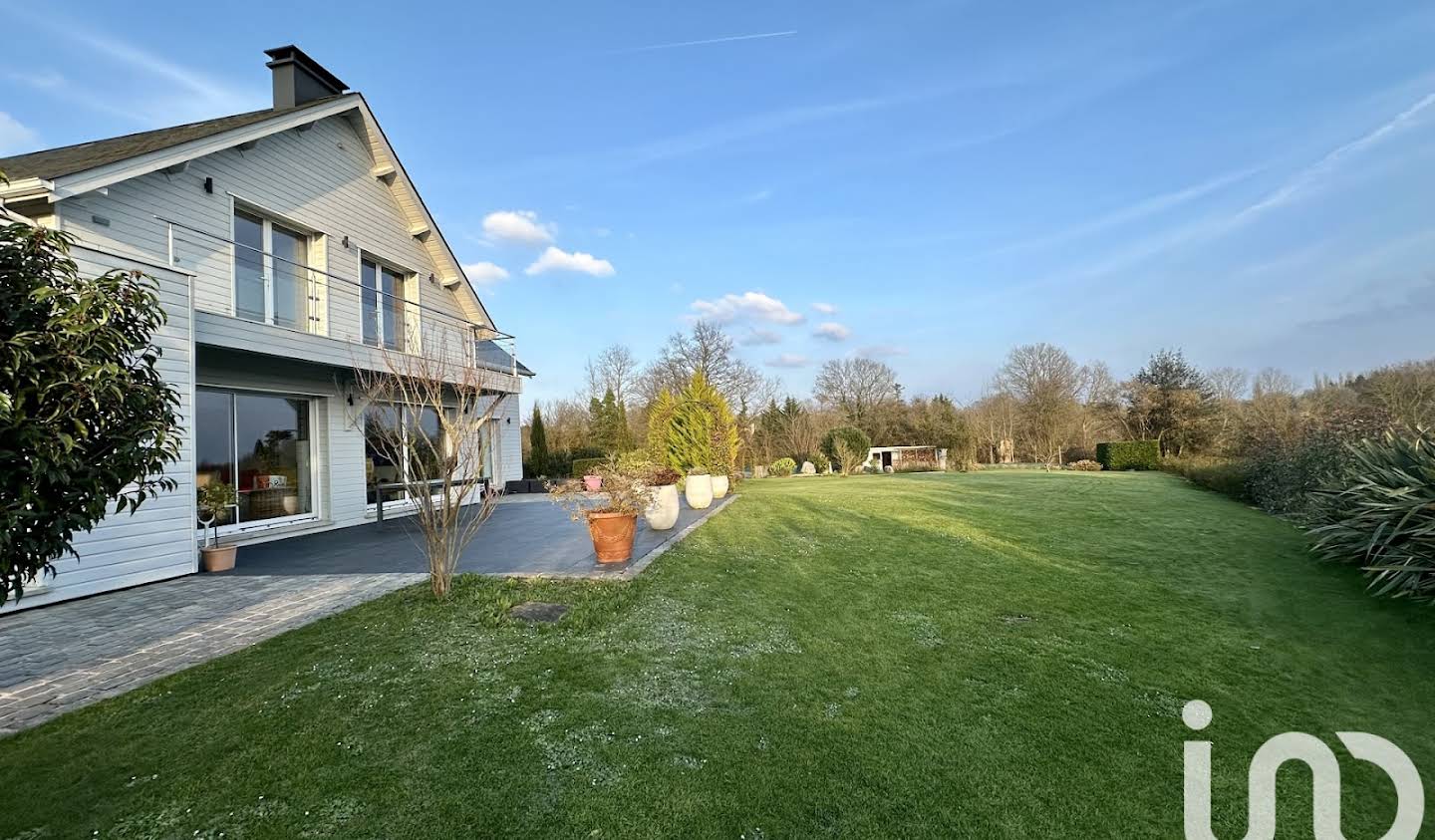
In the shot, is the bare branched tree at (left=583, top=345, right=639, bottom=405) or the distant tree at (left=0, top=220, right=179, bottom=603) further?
the bare branched tree at (left=583, top=345, right=639, bottom=405)

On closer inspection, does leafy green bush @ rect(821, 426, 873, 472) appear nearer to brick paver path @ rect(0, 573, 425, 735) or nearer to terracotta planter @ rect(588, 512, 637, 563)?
terracotta planter @ rect(588, 512, 637, 563)

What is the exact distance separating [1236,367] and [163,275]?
47.5m

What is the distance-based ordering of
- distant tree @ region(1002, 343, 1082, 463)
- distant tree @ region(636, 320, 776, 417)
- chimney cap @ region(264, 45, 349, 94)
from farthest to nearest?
distant tree @ region(636, 320, 776, 417) → distant tree @ region(1002, 343, 1082, 463) → chimney cap @ region(264, 45, 349, 94)

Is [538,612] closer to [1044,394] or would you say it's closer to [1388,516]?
[1388,516]

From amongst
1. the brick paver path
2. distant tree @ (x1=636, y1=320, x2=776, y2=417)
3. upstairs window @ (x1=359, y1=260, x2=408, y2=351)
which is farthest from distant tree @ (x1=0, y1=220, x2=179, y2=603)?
distant tree @ (x1=636, y1=320, x2=776, y2=417)

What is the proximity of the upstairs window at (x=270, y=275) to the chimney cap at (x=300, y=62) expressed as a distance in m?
3.89

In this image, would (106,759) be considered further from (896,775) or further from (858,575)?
(858,575)

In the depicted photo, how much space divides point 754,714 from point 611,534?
3.79m

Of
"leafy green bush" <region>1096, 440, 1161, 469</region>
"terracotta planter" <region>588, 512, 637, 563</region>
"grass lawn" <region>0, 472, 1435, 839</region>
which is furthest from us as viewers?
"leafy green bush" <region>1096, 440, 1161, 469</region>

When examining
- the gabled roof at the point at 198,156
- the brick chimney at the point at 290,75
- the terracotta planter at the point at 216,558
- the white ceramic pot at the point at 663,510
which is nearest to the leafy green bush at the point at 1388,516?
the white ceramic pot at the point at 663,510

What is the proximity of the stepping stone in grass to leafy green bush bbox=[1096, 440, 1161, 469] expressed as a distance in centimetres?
2729

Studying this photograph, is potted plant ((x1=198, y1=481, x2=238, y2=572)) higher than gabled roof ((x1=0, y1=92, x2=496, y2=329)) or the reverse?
the reverse

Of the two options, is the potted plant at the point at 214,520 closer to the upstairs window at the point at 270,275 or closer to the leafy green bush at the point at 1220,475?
the upstairs window at the point at 270,275

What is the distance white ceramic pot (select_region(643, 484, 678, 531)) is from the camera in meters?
9.05
